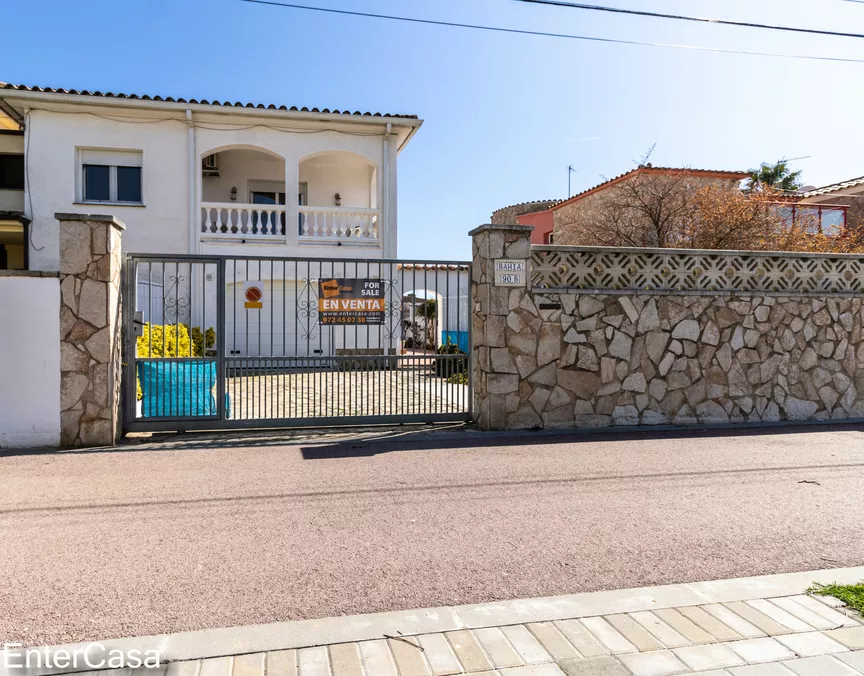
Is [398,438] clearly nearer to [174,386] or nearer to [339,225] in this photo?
[174,386]

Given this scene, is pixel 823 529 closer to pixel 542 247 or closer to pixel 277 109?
pixel 542 247

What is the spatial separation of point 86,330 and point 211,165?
12.1 metres

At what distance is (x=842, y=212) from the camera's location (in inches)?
686

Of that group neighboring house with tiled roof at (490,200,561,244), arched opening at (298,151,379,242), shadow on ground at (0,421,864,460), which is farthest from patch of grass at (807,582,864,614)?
neighboring house with tiled roof at (490,200,561,244)

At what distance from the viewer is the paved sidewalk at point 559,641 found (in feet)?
8.64

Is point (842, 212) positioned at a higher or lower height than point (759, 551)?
higher

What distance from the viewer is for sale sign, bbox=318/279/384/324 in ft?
25.6

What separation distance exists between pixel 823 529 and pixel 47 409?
742 centimetres

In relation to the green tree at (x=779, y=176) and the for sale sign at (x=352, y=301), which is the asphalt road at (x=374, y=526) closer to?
the for sale sign at (x=352, y=301)

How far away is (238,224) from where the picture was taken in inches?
618

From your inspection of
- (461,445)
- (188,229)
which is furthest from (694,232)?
(188,229)

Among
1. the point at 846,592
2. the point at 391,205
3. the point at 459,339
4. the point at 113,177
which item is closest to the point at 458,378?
the point at 459,339

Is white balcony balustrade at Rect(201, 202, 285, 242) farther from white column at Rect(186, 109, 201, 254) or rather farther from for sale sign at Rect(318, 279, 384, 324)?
for sale sign at Rect(318, 279, 384, 324)

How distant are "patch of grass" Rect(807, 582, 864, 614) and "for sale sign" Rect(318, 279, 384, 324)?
5.53 m
